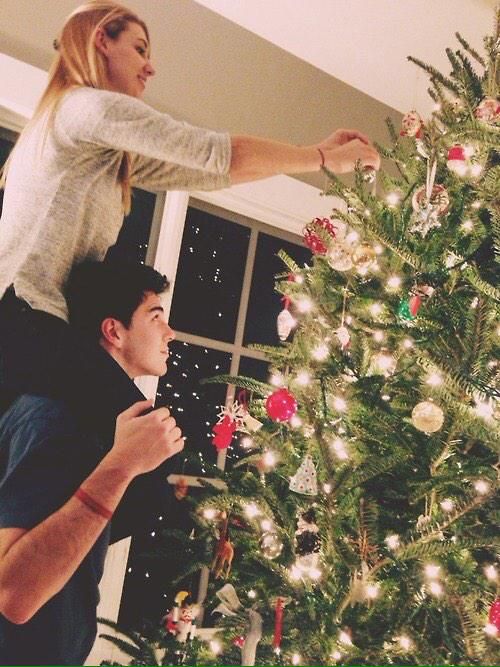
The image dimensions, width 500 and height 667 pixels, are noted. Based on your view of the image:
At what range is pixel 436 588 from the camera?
121cm

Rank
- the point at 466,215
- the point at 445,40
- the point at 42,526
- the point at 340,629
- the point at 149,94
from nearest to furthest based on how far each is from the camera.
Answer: the point at 42,526, the point at 340,629, the point at 466,215, the point at 149,94, the point at 445,40

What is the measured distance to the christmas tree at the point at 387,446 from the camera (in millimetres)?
1199

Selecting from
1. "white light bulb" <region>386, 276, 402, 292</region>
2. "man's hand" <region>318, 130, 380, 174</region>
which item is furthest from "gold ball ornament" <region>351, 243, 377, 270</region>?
"man's hand" <region>318, 130, 380, 174</region>

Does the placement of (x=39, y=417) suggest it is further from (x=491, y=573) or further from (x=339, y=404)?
(x=491, y=573)

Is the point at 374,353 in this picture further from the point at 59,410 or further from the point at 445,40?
the point at 445,40

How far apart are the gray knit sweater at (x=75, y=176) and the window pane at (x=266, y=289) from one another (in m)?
1.50

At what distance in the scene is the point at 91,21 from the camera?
1.20 metres

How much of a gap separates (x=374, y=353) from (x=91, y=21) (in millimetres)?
1021

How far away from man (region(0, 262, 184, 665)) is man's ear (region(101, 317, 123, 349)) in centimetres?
1

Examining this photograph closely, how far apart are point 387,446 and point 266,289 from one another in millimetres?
1559

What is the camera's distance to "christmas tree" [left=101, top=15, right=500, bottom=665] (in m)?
1.20

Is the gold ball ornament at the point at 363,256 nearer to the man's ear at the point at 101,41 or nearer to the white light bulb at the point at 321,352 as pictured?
the white light bulb at the point at 321,352

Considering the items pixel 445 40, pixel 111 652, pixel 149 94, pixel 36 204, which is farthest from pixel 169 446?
pixel 445 40

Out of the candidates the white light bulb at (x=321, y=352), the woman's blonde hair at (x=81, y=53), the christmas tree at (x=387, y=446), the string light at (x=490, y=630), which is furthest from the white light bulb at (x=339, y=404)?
the woman's blonde hair at (x=81, y=53)
